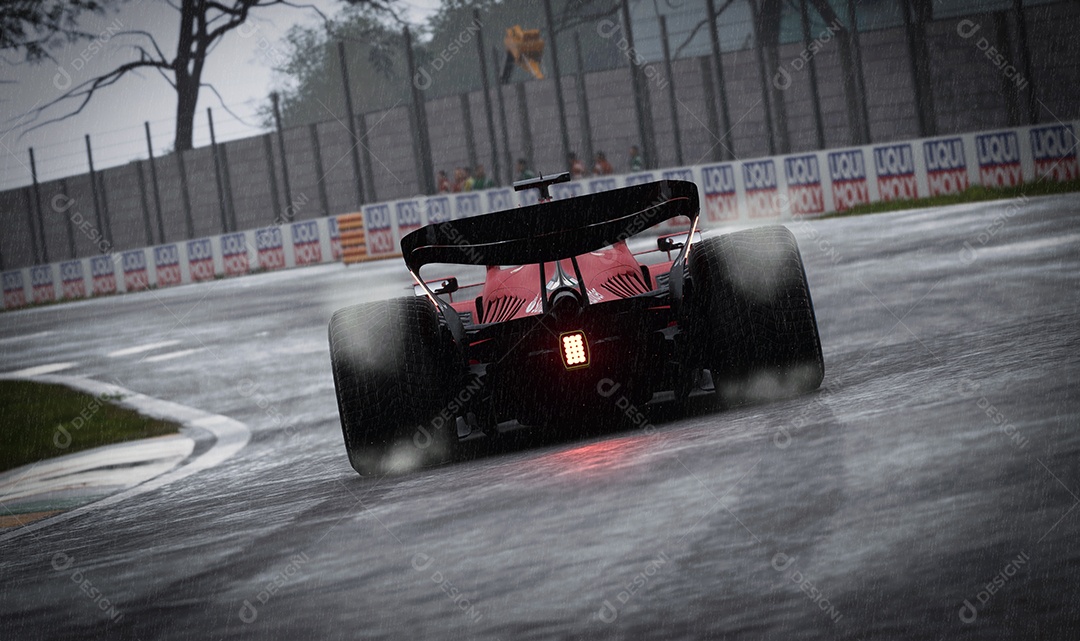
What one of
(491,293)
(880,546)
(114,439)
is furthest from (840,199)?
(880,546)

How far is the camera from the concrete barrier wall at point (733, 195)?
21.9m

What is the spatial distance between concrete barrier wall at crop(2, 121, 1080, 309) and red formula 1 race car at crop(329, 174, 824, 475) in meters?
7.78

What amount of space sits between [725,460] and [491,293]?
250cm

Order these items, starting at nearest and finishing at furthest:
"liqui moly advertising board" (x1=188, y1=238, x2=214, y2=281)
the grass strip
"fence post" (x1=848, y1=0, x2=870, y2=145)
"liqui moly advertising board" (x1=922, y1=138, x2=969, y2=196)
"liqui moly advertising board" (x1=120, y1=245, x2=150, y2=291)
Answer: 1. the grass strip
2. "liqui moly advertising board" (x1=922, y1=138, x2=969, y2=196)
3. "fence post" (x1=848, y1=0, x2=870, y2=145)
4. "liqui moly advertising board" (x1=188, y1=238, x2=214, y2=281)
5. "liqui moly advertising board" (x1=120, y1=245, x2=150, y2=291)

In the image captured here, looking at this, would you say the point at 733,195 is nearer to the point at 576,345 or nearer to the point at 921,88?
the point at 921,88

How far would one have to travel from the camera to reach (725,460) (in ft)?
18.6

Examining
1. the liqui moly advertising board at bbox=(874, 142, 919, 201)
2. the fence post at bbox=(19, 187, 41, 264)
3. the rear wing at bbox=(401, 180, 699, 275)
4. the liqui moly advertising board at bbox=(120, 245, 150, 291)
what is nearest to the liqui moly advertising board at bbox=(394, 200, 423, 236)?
the liqui moly advertising board at bbox=(120, 245, 150, 291)

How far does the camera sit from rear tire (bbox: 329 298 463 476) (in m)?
6.93

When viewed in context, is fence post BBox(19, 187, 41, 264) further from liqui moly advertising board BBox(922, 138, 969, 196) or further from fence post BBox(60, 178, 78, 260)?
liqui moly advertising board BBox(922, 138, 969, 196)

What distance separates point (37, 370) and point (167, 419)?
22.6 feet

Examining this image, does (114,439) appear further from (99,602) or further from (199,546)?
(99,602)

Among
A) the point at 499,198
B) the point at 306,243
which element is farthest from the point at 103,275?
the point at 499,198

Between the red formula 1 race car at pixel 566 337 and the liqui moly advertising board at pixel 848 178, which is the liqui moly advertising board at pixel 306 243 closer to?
the liqui moly advertising board at pixel 848 178

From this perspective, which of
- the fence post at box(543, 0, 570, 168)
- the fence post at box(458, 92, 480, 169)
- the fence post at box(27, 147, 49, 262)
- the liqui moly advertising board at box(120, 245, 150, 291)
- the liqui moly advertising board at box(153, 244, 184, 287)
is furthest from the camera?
the fence post at box(27, 147, 49, 262)
